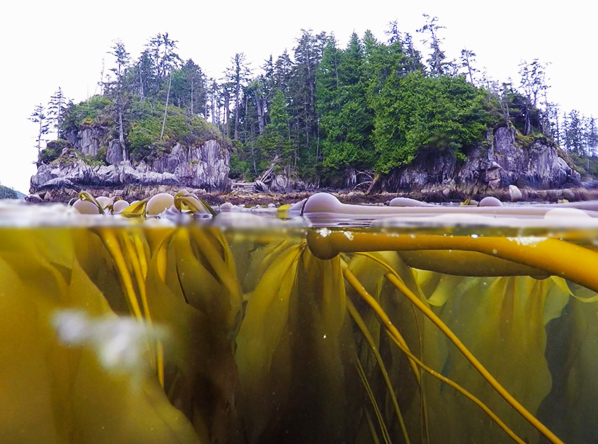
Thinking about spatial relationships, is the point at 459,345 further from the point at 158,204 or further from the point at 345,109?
the point at 345,109

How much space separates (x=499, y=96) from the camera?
2137 millimetres

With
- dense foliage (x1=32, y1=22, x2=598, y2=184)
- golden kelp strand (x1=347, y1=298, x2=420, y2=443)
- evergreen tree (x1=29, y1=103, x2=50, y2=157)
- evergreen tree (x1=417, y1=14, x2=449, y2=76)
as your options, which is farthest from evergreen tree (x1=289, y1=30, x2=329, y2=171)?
golden kelp strand (x1=347, y1=298, x2=420, y2=443)

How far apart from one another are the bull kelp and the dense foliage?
4.91 feet

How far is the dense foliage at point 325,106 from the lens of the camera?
2.03 m

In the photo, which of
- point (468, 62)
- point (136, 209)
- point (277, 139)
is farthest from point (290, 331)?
point (468, 62)

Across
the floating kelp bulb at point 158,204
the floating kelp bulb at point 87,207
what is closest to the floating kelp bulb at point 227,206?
the floating kelp bulb at point 158,204

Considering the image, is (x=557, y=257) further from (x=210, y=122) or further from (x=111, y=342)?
(x=210, y=122)

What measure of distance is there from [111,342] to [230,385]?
0.14 m

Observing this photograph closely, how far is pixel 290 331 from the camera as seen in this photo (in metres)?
0.51

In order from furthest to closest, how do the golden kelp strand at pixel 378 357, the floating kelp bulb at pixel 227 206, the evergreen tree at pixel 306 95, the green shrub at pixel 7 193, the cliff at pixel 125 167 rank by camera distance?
the evergreen tree at pixel 306 95 → the cliff at pixel 125 167 → the floating kelp bulb at pixel 227 206 → the green shrub at pixel 7 193 → the golden kelp strand at pixel 378 357

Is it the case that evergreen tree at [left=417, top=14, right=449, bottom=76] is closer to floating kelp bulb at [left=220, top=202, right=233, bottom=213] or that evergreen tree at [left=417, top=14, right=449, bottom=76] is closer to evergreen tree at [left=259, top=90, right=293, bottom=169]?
evergreen tree at [left=259, top=90, right=293, bottom=169]

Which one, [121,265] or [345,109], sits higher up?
[345,109]

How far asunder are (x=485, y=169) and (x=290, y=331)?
6.40 ft

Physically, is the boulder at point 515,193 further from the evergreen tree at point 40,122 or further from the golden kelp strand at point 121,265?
the evergreen tree at point 40,122
